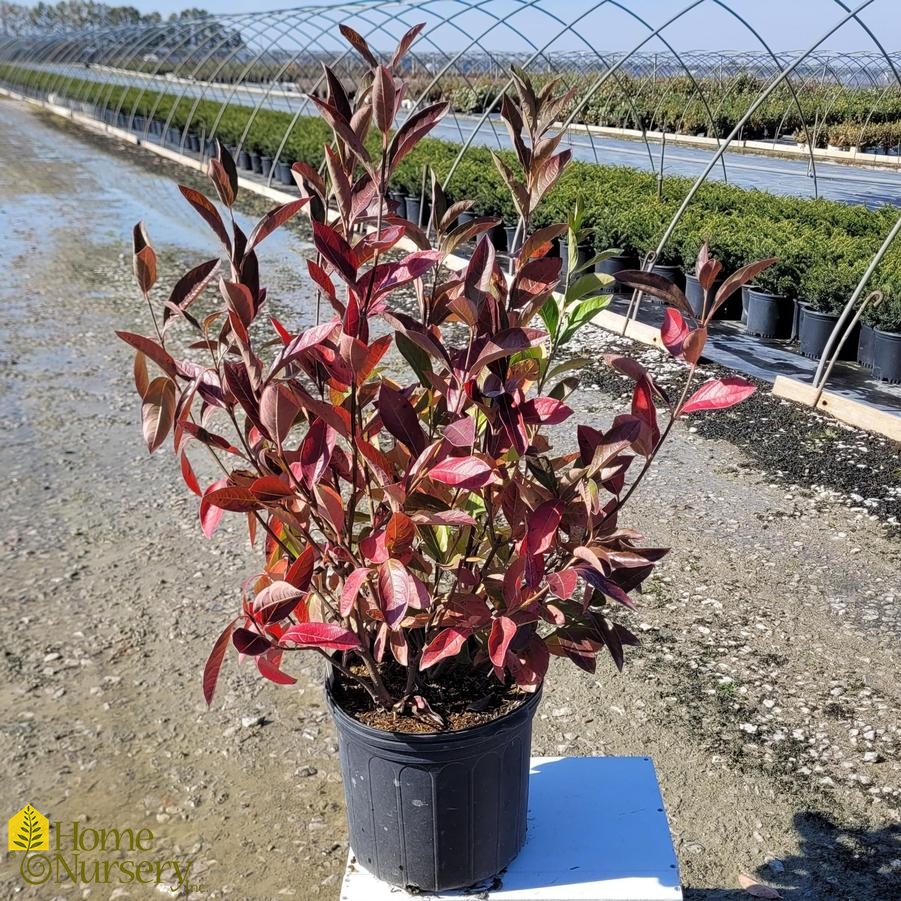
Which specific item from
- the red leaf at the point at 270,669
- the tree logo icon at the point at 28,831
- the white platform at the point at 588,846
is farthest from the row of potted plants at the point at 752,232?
the tree logo icon at the point at 28,831

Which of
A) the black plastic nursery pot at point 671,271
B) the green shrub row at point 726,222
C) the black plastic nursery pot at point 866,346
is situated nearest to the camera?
the black plastic nursery pot at point 866,346

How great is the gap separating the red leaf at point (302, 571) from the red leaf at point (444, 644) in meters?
0.23

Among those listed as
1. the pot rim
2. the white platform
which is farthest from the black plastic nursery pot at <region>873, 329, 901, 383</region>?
the pot rim

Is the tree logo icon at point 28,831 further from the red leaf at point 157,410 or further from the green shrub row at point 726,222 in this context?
the green shrub row at point 726,222

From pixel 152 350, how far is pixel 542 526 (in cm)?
66

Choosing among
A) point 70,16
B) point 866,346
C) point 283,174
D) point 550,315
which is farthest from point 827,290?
point 70,16

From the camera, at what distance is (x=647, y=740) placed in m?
2.76

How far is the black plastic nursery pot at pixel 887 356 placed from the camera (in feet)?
18.7

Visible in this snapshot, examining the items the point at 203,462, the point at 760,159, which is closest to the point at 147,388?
the point at 203,462

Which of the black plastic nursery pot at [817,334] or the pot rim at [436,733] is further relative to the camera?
the black plastic nursery pot at [817,334]

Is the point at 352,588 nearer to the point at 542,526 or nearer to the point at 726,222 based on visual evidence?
the point at 542,526

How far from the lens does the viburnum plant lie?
1435 millimetres

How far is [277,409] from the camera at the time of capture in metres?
1.38

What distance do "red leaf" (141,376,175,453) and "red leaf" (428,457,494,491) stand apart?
41 cm
